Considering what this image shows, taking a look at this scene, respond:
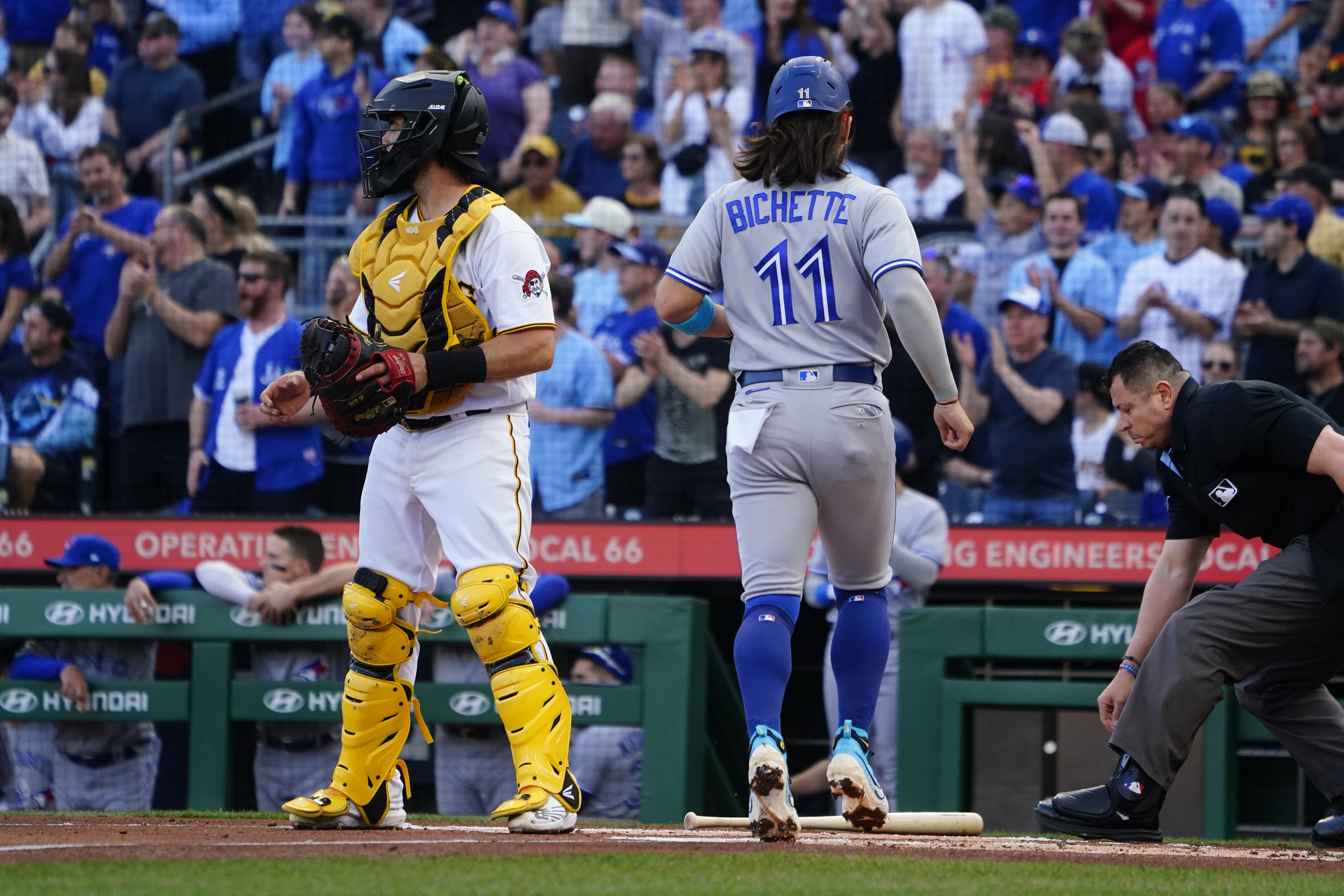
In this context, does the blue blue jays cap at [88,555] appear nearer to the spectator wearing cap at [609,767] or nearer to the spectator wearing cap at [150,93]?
the spectator wearing cap at [609,767]

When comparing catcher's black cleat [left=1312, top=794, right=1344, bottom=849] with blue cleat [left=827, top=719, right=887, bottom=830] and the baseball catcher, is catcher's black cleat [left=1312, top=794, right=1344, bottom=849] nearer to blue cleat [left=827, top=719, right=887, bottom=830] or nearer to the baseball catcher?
blue cleat [left=827, top=719, right=887, bottom=830]

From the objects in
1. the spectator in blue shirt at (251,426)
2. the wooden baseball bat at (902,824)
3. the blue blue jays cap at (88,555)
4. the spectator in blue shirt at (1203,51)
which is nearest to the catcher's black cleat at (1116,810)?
the wooden baseball bat at (902,824)

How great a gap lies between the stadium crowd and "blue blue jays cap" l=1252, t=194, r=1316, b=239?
2 cm

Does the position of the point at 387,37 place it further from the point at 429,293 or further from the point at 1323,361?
the point at 429,293

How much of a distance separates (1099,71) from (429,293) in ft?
23.1

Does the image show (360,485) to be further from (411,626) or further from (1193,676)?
(1193,676)

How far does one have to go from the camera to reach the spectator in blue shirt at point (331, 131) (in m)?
10.6

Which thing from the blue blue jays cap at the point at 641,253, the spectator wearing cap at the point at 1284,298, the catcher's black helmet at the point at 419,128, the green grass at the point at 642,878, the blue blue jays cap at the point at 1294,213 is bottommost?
the green grass at the point at 642,878

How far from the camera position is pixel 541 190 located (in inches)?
404

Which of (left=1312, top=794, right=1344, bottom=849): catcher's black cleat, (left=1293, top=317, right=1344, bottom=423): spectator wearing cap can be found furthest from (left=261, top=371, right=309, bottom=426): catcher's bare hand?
(left=1293, top=317, right=1344, bottom=423): spectator wearing cap

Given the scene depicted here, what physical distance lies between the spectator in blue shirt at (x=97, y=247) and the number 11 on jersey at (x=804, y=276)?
6.36m

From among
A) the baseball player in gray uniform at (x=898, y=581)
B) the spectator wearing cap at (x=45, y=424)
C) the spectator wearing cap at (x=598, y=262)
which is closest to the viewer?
the baseball player in gray uniform at (x=898, y=581)

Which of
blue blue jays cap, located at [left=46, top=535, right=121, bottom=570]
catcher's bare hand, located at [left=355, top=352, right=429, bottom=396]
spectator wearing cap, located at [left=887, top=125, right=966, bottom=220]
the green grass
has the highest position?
spectator wearing cap, located at [left=887, top=125, right=966, bottom=220]

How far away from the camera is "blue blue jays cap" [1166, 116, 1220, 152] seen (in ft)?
30.9
